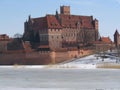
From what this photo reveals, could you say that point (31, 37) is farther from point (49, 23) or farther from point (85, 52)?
point (85, 52)

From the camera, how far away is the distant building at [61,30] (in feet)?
285

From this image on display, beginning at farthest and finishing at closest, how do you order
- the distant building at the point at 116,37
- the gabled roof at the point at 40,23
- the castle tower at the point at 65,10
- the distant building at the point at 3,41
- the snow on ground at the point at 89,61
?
the distant building at the point at 116,37
the castle tower at the point at 65,10
the gabled roof at the point at 40,23
the distant building at the point at 3,41
the snow on ground at the point at 89,61

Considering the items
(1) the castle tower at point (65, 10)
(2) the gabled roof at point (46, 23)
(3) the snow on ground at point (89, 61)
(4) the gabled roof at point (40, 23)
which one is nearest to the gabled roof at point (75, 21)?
(1) the castle tower at point (65, 10)

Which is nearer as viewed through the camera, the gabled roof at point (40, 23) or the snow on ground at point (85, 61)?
the snow on ground at point (85, 61)

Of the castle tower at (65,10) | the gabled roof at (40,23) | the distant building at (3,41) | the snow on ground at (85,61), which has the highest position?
the castle tower at (65,10)

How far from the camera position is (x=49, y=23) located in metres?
87.7

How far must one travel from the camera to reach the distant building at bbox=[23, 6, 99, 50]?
285 feet

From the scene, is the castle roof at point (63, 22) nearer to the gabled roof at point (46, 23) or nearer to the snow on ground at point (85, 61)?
the gabled roof at point (46, 23)

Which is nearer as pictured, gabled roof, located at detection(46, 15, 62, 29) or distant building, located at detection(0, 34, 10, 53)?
distant building, located at detection(0, 34, 10, 53)

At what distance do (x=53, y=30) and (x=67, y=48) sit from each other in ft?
15.7

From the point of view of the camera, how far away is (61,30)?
9100 centimetres

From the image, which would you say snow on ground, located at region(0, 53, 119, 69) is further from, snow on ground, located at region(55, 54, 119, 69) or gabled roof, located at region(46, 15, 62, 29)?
gabled roof, located at region(46, 15, 62, 29)

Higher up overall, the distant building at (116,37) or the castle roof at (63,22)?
the castle roof at (63,22)

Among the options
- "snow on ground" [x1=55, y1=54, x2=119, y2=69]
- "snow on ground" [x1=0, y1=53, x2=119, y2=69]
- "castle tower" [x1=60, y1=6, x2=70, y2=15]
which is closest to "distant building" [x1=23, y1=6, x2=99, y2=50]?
"castle tower" [x1=60, y1=6, x2=70, y2=15]
